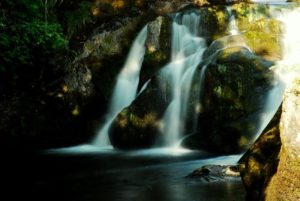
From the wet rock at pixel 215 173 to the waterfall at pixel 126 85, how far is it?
744cm

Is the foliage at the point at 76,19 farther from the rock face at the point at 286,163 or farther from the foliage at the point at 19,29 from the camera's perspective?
the rock face at the point at 286,163

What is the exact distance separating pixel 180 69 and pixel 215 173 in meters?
7.31

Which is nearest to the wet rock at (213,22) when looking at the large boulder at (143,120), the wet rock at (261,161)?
the large boulder at (143,120)

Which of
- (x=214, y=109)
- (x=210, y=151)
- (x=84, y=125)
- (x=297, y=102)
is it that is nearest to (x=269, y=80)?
(x=214, y=109)

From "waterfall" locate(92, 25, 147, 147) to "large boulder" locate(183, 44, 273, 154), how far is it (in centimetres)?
398

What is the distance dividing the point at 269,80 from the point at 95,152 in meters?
5.95

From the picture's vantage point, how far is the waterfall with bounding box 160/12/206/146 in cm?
1448

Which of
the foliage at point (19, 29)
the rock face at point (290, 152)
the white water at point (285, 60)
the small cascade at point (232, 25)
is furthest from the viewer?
the small cascade at point (232, 25)

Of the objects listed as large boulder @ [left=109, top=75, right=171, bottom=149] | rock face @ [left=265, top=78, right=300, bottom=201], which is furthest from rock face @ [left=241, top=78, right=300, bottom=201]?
large boulder @ [left=109, top=75, right=171, bottom=149]

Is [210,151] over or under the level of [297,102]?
under

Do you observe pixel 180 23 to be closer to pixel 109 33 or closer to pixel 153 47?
pixel 153 47

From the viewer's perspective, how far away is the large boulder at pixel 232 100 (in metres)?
12.3

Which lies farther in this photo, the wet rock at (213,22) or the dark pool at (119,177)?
the wet rock at (213,22)

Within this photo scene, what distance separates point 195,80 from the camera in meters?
14.4
